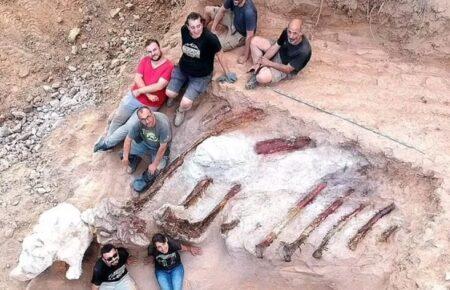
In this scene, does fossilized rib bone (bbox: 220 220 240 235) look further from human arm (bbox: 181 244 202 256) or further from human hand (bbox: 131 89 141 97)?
human hand (bbox: 131 89 141 97)

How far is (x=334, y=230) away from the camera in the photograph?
5.72 metres

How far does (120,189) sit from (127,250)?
797 millimetres

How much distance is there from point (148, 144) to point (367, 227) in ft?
7.96

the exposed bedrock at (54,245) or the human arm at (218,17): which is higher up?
the human arm at (218,17)

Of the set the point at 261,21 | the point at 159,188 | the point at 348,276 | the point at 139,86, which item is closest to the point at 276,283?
the point at 348,276

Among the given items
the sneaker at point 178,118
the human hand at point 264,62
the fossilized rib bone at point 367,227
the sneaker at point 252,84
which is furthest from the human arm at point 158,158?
the fossilized rib bone at point 367,227

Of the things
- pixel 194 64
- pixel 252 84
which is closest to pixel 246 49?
pixel 252 84

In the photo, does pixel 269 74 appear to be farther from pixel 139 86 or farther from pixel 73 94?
pixel 73 94

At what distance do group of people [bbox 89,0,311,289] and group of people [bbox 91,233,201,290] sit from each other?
0.04ft

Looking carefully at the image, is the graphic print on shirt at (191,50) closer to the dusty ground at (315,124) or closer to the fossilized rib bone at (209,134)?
the dusty ground at (315,124)

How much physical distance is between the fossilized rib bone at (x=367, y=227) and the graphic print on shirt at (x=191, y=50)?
2406 mm

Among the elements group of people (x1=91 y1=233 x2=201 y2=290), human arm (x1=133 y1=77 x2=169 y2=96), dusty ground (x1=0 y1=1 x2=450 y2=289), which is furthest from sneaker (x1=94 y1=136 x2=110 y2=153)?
group of people (x1=91 y1=233 x2=201 y2=290)

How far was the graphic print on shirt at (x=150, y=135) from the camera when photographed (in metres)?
6.21

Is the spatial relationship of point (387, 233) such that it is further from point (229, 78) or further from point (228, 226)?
point (229, 78)
